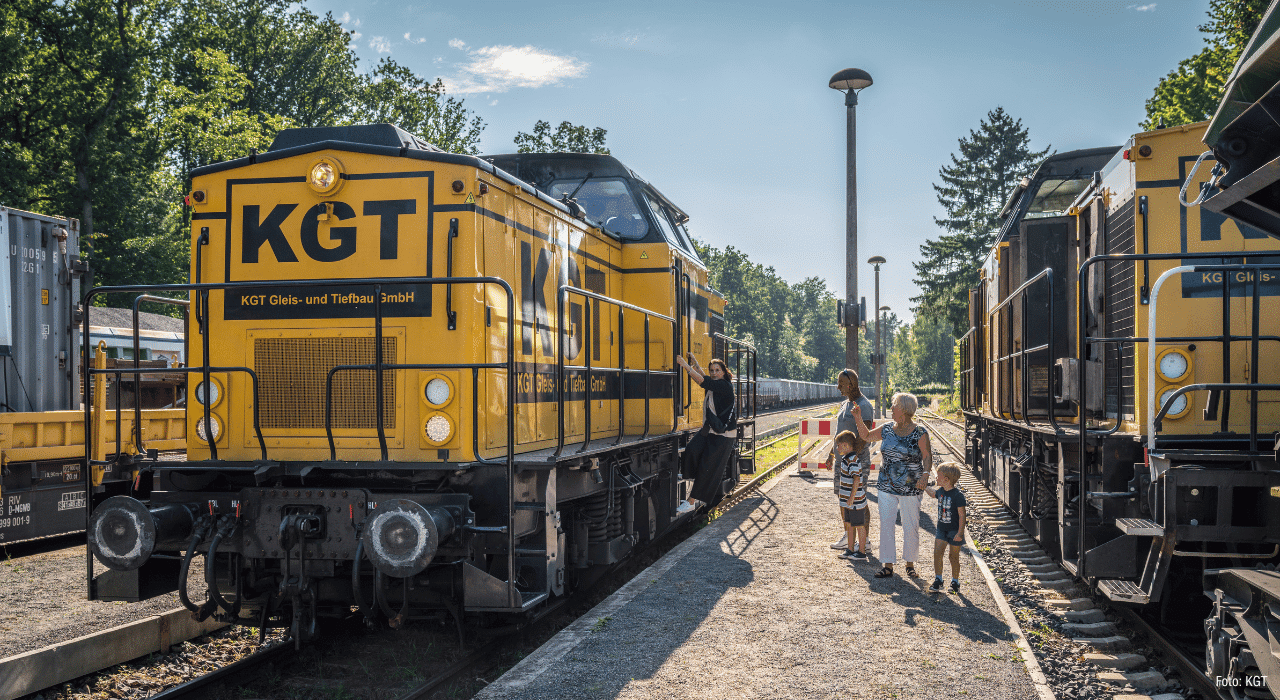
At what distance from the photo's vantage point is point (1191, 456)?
493 cm

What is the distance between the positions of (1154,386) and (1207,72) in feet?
72.1

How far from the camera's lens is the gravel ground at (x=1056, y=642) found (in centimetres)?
483

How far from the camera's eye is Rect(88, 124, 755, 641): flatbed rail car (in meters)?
4.71

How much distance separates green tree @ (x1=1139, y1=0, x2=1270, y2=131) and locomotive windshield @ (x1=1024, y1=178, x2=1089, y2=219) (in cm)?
1232

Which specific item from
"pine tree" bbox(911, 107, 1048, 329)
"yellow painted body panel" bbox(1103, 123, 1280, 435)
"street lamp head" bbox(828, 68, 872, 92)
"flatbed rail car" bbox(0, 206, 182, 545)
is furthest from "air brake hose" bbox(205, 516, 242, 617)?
"pine tree" bbox(911, 107, 1048, 329)

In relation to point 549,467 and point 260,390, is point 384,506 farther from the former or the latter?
point 260,390

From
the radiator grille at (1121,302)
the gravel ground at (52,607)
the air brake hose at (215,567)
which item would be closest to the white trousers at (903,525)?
the radiator grille at (1121,302)

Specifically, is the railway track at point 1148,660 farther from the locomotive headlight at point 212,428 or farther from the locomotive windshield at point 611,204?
the locomotive headlight at point 212,428

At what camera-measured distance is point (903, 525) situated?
284 inches

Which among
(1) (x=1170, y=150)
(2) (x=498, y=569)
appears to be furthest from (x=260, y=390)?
(1) (x=1170, y=150)

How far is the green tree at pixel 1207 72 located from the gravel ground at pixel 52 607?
848 inches

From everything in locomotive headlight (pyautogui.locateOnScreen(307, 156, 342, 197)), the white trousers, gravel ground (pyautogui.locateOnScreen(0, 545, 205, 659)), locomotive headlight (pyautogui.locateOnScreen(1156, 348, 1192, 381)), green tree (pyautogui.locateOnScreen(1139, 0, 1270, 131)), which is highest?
green tree (pyautogui.locateOnScreen(1139, 0, 1270, 131))

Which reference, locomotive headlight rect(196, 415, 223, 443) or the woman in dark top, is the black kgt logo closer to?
locomotive headlight rect(196, 415, 223, 443)

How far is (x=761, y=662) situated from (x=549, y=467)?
1.69 meters
